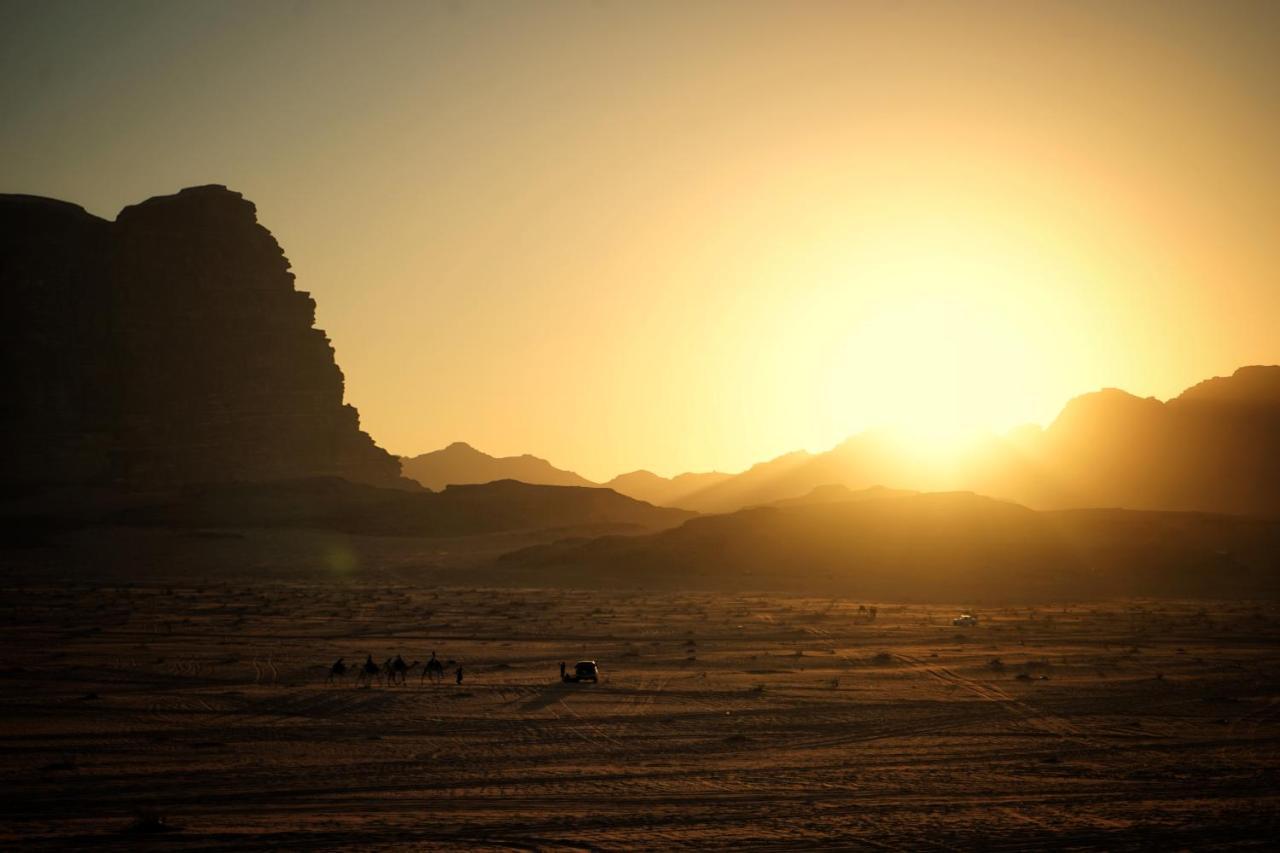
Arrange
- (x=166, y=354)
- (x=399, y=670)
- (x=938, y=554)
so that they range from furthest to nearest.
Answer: (x=166, y=354)
(x=938, y=554)
(x=399, y=670)

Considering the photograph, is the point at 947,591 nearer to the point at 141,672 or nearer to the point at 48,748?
the point at 141,672

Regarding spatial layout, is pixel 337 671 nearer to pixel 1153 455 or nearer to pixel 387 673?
pixel 387 673

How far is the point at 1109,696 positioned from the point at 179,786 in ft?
78.3

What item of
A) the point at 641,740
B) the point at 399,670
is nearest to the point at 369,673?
the point at 399,670

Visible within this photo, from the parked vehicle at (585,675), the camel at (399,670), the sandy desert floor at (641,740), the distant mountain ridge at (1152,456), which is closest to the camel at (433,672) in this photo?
the camel at (399,670)

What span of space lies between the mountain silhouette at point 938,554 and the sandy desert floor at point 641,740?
30876 mm

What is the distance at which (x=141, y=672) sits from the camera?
3164 cm

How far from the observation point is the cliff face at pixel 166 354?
447 ft

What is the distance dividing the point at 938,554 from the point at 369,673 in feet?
202

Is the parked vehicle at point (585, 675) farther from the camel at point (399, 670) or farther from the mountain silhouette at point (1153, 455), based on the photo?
the mountain silhouette at point (1153, 455)

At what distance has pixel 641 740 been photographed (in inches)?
925

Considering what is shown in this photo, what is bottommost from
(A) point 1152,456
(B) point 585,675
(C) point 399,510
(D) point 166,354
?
(B) point 585,675

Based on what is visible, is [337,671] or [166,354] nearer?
[337,671]

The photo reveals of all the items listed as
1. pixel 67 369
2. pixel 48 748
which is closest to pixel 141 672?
pixel 48 748
